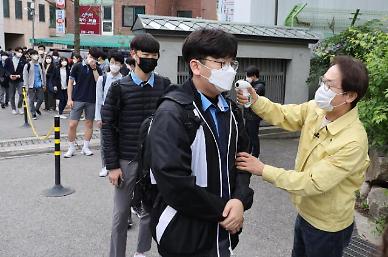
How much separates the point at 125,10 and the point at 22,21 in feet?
36.7

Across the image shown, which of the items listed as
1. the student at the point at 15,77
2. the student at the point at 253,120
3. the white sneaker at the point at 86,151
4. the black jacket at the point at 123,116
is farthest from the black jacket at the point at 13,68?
the black jacket at the point at 123,116

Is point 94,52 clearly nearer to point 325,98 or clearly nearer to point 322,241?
point 325,98

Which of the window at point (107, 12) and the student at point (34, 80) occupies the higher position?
the window at point (107, 12)

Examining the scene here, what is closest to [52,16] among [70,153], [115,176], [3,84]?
[3,84]

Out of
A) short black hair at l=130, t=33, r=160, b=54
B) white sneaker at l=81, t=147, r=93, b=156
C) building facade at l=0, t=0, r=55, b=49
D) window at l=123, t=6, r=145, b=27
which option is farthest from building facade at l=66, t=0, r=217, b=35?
short black hair at l=130, t=33, r=160, b=54

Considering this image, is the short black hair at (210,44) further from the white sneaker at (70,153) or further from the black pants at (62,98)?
the black pants at (62,98)

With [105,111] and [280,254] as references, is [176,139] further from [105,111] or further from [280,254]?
[280,254]

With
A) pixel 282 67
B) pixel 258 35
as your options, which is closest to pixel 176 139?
pixel 258 35

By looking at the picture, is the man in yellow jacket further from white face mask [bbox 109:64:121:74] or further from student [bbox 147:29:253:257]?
white face mask [bbox 109:64:121:74]

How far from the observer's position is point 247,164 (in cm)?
240

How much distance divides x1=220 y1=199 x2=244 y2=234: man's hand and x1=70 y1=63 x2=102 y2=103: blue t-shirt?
5827mm

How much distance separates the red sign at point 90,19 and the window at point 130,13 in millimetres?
2116

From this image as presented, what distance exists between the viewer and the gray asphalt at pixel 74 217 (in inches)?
167

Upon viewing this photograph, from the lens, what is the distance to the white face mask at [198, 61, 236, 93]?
2.20 meters
